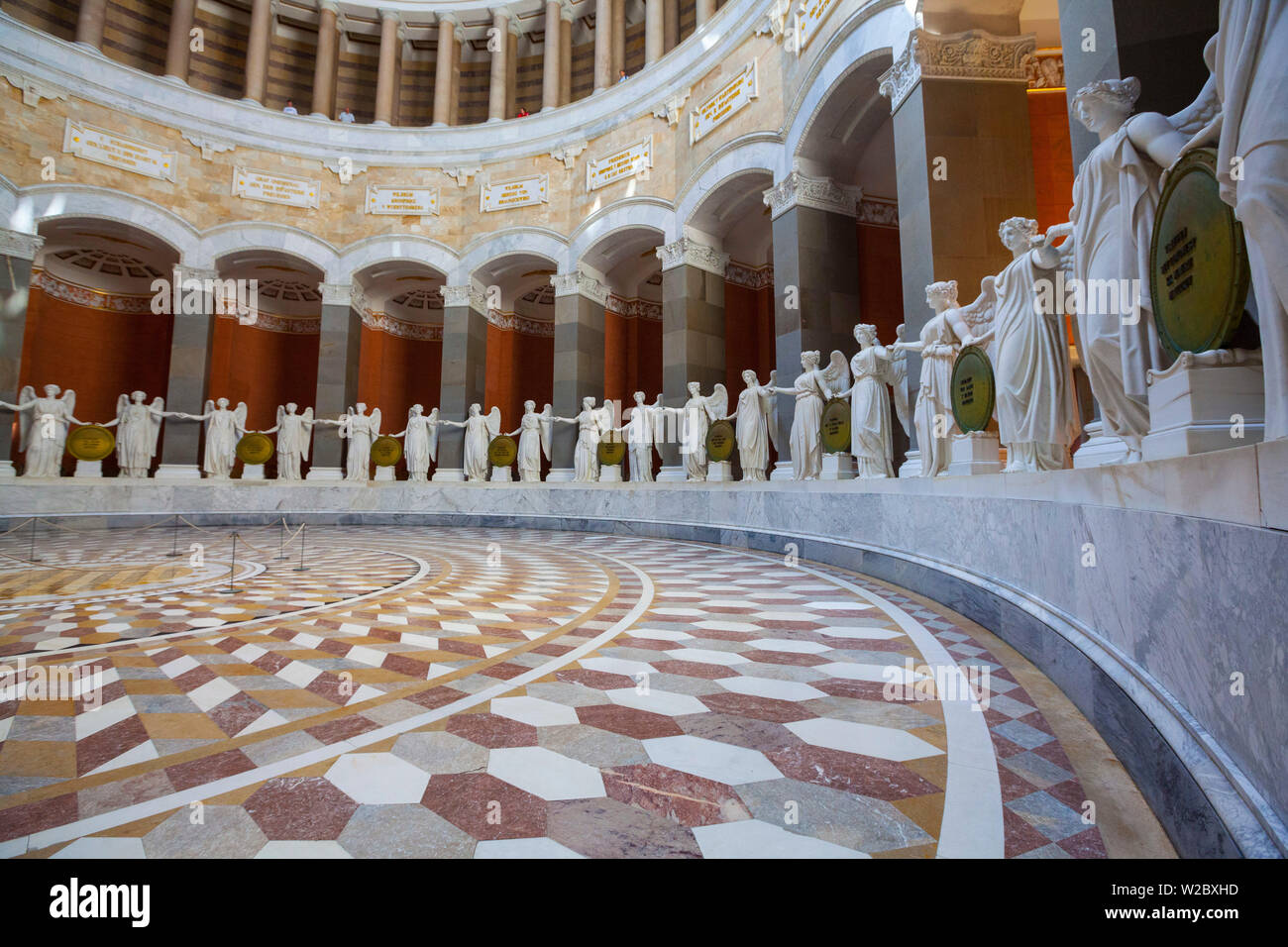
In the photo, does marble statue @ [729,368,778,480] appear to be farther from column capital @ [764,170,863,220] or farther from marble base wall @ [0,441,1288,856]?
marble base wall @ [0,441,1288,856]

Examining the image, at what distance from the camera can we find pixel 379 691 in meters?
2.53

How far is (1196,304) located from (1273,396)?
1.89ft

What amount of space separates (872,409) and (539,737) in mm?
5919

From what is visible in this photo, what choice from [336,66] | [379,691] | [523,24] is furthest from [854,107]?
[336,66]

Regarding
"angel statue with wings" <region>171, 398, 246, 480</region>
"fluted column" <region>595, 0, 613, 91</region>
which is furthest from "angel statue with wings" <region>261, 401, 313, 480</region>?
"fluted column" <region>595, 0, 613, 91</region>

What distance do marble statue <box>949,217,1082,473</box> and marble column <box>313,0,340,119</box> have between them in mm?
18646

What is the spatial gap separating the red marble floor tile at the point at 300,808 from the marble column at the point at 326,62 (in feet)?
64.5

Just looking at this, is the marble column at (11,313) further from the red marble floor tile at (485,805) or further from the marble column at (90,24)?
the red marble floor tile at (485,805)

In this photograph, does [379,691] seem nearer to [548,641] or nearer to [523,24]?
[548,641]

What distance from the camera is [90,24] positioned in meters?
14.4

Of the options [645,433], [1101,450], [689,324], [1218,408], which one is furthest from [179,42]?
[1218,408]

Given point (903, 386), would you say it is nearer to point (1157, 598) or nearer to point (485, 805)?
point (1157, 598)

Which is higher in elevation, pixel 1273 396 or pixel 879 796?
pixel 1273 396

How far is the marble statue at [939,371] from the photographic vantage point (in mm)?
5398
